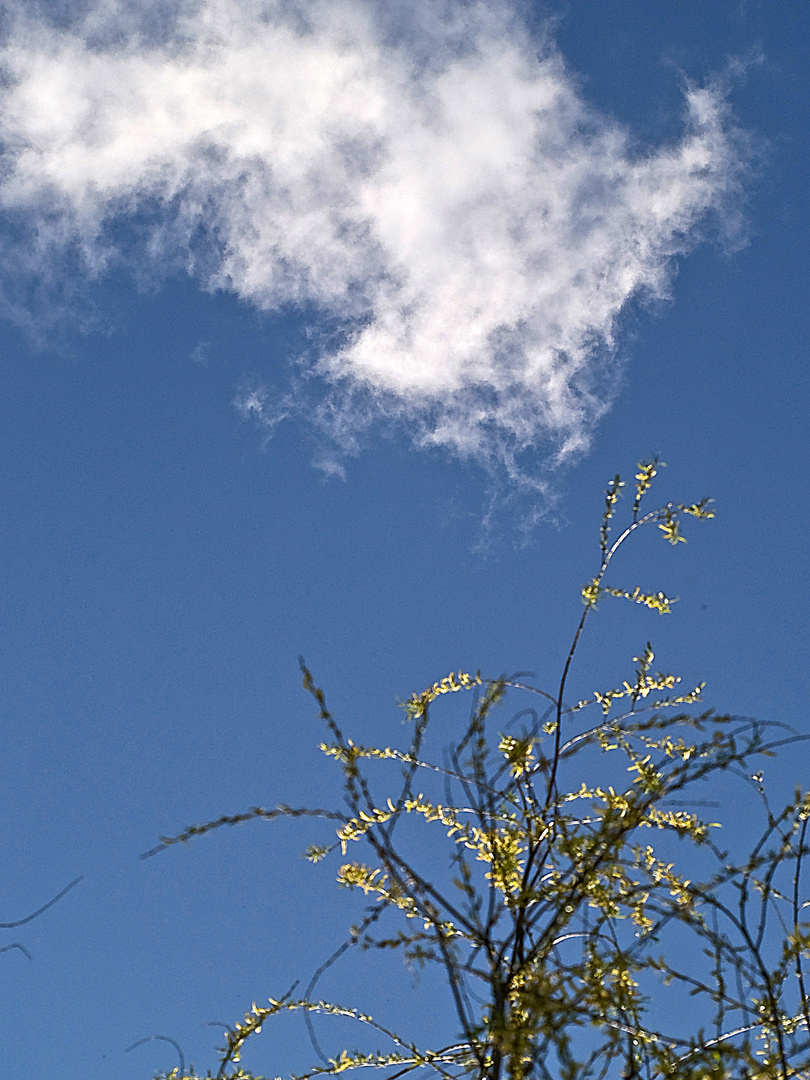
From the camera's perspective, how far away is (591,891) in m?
1.90

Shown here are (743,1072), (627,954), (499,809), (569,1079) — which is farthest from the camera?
(499,809)

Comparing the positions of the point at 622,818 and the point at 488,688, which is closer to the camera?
the point at 622,818

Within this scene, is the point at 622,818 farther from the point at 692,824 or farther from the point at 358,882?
the point at 358,882

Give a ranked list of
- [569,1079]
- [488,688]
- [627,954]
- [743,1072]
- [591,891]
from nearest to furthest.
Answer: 1. [569,1079]
2. [743,1072]
3. [627,954]
4. [591,891]
5. [488,688]

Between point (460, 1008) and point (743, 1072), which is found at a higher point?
point (460, 1008)

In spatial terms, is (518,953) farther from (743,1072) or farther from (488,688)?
(488,688)

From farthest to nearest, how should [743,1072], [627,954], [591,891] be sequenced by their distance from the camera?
[591,891] → [627,954] → [743,1072]

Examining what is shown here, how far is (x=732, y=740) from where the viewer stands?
71.6 inches

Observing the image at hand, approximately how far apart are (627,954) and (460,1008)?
1.35 ft

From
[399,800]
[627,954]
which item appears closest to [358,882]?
[399,800]

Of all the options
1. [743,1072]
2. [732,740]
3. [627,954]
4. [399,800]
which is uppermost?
[399,800]

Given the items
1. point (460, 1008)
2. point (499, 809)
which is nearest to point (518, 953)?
point (460, 1008)

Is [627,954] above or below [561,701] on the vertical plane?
below

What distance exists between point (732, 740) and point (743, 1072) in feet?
2.23
